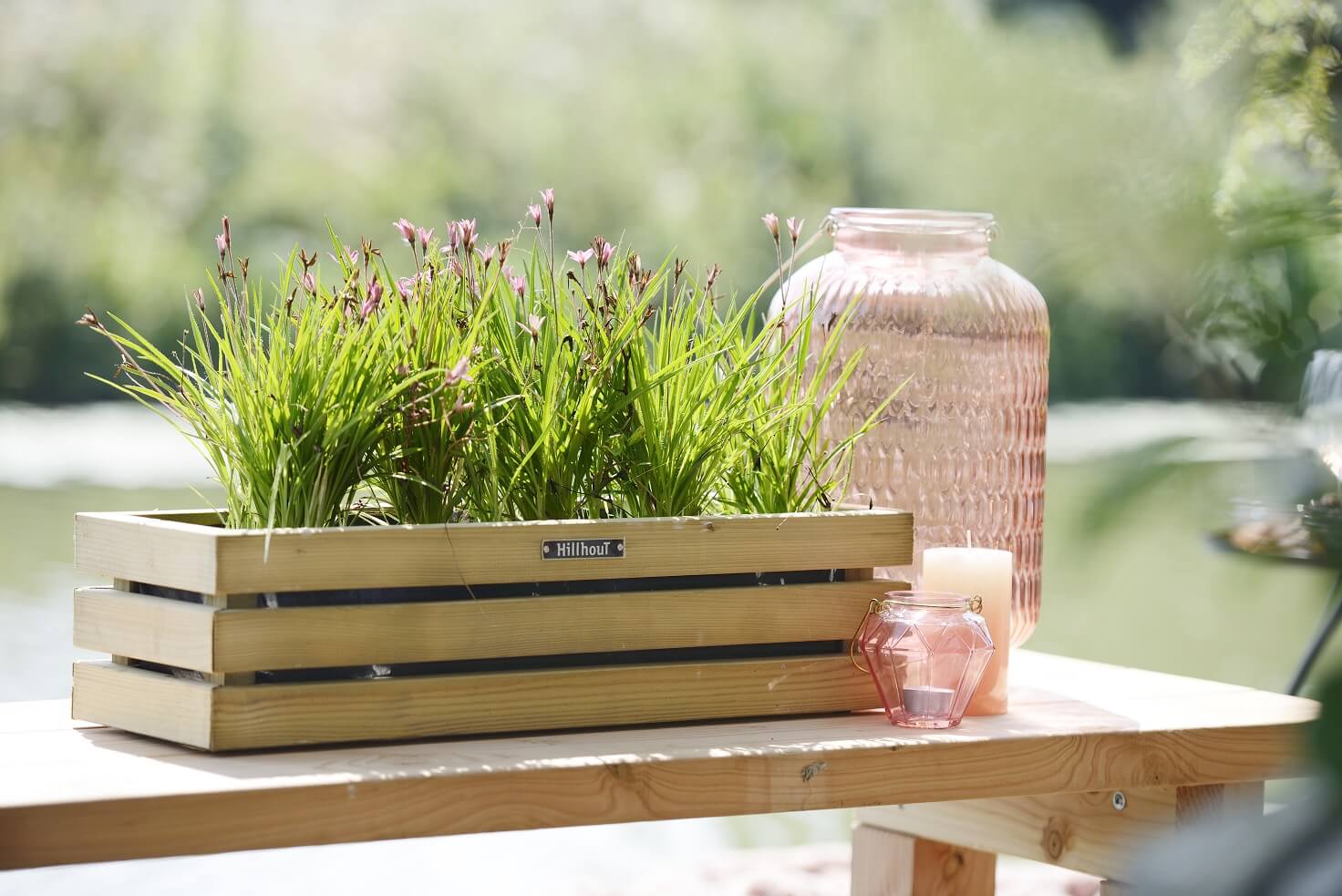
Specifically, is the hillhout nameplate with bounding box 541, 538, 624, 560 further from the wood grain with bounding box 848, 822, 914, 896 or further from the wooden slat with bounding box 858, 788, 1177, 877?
the wood grain with bounding box 848, 822, 914, 896

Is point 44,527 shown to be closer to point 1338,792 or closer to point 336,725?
point 336,725

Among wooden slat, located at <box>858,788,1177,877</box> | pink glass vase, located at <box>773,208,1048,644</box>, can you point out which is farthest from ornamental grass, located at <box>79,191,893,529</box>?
wooden slat, located at <box>858,788,1177,877</box>

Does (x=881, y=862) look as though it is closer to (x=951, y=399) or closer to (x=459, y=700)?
(x=951, y=399)

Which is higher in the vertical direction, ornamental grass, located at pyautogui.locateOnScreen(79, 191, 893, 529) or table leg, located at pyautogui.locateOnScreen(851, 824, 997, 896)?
ornamental grass, located at pyautogui.locateOnScreen(79, 191, 893, 529)

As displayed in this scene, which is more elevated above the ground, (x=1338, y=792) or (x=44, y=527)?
(x=1338, y=792)

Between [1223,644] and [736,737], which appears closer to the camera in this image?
[736,737]

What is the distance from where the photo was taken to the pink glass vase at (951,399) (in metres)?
1.42

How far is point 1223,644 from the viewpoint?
5336 millimetres

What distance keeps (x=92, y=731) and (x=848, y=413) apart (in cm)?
72

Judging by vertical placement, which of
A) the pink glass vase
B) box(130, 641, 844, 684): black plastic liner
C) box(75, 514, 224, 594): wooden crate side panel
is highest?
the pink glass vase

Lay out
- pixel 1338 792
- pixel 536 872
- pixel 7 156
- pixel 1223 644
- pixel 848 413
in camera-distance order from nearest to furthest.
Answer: pixel 1338 792
pixel 848 413
pixel 536 872
pixel 1223 644
pixel 7 156

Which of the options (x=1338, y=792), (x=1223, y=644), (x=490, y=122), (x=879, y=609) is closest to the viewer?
(x=1338, y=792)

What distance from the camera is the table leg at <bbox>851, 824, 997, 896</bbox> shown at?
161 cm

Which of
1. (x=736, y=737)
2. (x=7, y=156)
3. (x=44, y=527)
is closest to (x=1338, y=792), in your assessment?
(x=736, y=737)
